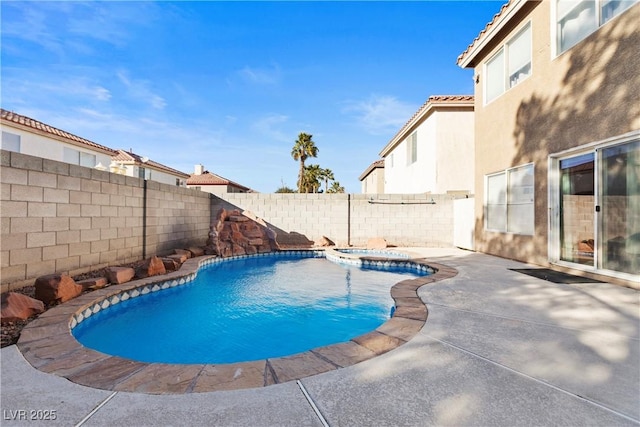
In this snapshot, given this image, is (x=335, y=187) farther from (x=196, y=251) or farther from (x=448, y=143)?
(x=196, y=251)

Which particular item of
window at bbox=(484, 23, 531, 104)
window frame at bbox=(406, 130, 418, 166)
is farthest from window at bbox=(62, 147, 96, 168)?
window at bbox=(484, 23, 531, 104)

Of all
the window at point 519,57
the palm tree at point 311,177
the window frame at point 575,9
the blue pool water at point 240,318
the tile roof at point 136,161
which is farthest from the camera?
the palm tree at point 311,177

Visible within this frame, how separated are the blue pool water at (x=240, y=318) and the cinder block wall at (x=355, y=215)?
15.1 ft

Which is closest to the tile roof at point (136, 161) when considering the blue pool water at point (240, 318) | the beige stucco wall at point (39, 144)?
the beige stucco wall at point (39, 144)

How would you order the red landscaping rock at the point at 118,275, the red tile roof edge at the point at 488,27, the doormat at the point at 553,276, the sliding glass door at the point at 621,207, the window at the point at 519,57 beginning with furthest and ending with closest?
the red tile roof edge at the point at 488,27, the window at the point at 519,57, the red landscaping rock at the point at 118,275, the doormat at the point at 553,276, the sliding glass door at the point at 621,207

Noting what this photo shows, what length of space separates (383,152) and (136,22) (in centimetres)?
1552

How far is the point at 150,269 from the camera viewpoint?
6125mm

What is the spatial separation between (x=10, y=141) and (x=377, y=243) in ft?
54.5

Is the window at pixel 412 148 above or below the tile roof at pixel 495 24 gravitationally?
below

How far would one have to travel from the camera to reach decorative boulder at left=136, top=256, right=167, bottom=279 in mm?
6043

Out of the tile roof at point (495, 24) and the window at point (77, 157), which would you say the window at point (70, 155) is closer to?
the window at point (77, 157)

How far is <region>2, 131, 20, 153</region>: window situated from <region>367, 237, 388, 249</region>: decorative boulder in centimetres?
1595

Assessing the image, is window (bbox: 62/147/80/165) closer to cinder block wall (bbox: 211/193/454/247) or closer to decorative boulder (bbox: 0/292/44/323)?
cinder block wall (bbox: 211/193/454/247)

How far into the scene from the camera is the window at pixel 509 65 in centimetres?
717
